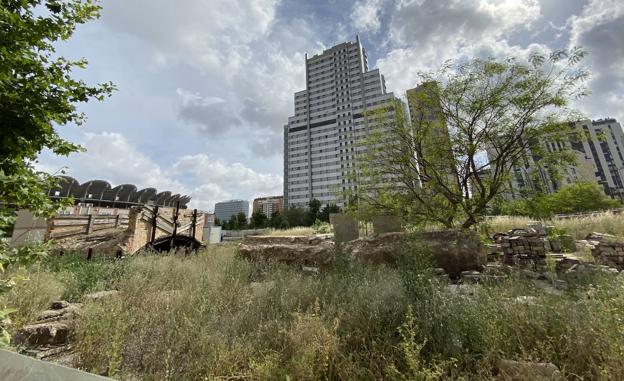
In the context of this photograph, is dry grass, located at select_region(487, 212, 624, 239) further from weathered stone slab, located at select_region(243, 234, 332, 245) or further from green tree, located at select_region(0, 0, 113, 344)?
green tree, located at select_region(0, 0, 113, 344)

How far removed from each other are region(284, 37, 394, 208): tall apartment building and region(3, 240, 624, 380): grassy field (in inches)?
3008

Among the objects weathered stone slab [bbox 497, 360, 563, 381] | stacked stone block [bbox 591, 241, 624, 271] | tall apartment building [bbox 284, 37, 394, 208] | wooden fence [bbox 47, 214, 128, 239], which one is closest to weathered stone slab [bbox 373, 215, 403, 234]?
stacked stone block [bbox 591, 241, 624, 271]

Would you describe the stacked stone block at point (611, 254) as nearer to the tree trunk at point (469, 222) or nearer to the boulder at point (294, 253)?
the tree trunk at point (469, 222)

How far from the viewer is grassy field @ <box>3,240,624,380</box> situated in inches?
86.5

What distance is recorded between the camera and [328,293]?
407 centimetres

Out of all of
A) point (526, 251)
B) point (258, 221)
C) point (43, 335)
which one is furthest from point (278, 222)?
point (43, 335)

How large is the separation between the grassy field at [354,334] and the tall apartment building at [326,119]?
3008 inches

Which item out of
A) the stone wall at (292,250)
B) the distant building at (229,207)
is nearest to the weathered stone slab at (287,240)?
the stone wall at (292,250)

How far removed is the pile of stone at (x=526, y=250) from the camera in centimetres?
688

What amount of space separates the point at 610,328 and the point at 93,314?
5737mm

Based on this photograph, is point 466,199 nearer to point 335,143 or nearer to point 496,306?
point 496,306

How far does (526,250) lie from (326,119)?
86.0 m

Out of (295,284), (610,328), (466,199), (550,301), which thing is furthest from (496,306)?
(466,199)

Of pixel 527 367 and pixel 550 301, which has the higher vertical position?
pixel 550 301
